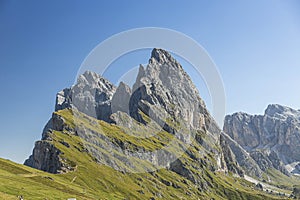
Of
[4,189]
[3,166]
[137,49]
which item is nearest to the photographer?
[4,189]

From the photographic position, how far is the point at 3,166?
120 meters

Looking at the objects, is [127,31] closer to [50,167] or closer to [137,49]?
[137,49]

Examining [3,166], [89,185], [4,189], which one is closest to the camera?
[4,189]

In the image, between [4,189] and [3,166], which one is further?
[3,166]

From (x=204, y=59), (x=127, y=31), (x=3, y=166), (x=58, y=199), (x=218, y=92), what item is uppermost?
(x=127, y=31)

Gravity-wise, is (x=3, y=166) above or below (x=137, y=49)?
below

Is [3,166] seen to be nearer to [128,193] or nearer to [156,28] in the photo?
[156,28]

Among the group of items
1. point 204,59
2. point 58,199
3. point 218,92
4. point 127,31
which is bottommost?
point 58,199

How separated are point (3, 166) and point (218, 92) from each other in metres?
87.8

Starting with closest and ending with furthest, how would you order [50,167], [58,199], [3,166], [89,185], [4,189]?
[4,189], [58,199], [3,166], [89,185], [50,167]

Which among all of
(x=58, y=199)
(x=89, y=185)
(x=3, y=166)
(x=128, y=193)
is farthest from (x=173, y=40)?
(x=128, y=193)

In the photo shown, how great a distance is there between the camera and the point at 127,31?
95125 mm

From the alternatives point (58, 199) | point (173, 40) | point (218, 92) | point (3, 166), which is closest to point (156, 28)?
point (173, 40)

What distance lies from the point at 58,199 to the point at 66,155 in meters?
113
